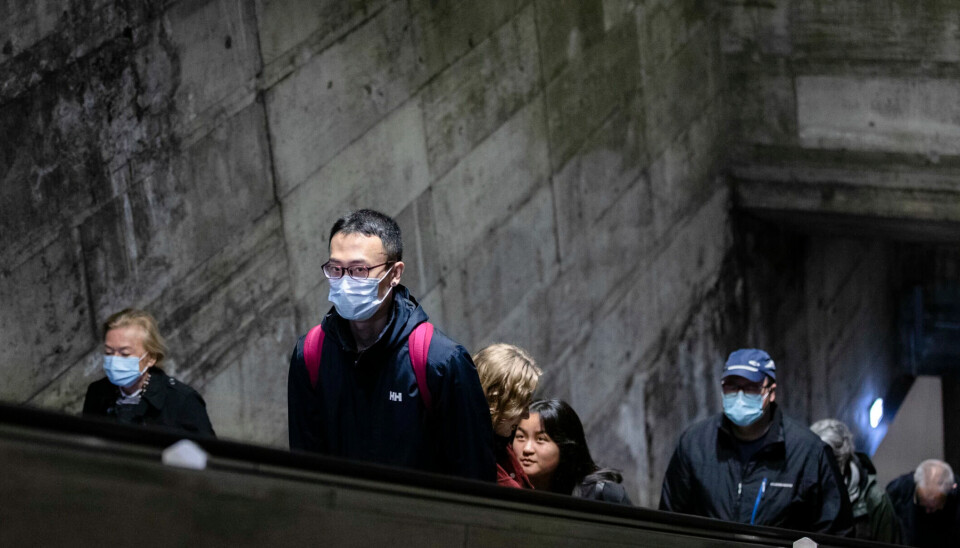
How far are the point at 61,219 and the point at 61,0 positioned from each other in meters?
0.92

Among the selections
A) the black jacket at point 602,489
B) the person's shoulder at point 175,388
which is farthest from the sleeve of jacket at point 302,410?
the person's shoulder at point 175,388

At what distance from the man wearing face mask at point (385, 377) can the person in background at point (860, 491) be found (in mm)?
3622

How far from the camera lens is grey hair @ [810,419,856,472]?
6.84 m

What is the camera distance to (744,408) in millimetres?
5371

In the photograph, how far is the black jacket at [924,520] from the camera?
314 inches

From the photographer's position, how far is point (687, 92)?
10320 mm

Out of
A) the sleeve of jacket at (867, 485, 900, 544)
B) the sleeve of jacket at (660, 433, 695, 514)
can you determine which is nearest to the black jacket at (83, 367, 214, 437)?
the sleeve of jacket at (660, 433, 695, 514)

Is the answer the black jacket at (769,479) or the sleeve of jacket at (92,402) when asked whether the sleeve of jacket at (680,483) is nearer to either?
the black jacket at (769,479)

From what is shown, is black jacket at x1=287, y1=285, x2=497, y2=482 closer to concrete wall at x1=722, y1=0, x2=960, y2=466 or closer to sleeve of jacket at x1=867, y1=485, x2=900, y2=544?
sleeve of jacket at x1=867, y1=485, x2=900, y2=544

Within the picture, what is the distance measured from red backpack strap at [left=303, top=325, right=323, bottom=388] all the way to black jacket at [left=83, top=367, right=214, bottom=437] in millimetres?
1300

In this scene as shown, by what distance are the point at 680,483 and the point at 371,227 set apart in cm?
232

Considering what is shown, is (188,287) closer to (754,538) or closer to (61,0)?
(61,0)

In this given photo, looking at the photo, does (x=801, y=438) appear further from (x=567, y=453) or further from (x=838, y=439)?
(x=838, y=439)

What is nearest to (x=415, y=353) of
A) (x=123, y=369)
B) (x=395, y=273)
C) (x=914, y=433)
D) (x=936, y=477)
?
(x=395, y=273)
